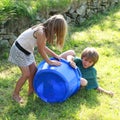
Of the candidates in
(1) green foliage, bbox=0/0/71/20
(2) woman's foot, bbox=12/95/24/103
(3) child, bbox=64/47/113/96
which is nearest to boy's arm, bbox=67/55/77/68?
(3) child, bbox=64/47/113/96

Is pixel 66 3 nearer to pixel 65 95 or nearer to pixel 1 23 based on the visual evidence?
pixel 1 23

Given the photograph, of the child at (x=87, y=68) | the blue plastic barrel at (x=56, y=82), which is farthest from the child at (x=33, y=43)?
the child at (x=87, y=68)

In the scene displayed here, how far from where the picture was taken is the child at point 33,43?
395 cm

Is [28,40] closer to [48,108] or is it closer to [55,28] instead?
[55,28]

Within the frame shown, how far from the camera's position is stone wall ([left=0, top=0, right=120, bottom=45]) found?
18.5 feet

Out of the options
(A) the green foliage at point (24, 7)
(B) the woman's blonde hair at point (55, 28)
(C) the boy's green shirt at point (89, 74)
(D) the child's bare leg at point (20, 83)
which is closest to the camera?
(B) the woman's blonde hair at point (55, 28)

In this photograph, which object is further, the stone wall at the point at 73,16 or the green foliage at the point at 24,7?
the stone wall at the point at 73,16

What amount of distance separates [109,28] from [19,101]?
3863 millimetres

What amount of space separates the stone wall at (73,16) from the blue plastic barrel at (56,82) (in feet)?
5.46

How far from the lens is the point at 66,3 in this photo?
6.90 meters

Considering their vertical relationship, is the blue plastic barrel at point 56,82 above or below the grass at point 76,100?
above

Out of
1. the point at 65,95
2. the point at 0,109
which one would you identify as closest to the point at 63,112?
the point at 65,95

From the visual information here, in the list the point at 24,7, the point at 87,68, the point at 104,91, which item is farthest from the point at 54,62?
the point at 24,7

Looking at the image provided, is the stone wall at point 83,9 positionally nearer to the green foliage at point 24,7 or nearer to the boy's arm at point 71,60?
the green foliage at point 24,7
